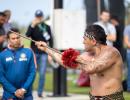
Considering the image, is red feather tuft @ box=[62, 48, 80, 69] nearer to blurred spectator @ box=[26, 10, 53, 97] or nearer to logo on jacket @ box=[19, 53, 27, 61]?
logo on jacket @ box=[19, 53, 27, 61]

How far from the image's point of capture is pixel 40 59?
15.2 m

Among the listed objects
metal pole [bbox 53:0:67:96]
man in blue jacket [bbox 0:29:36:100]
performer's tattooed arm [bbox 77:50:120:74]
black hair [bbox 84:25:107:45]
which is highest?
black hair [bbox 84:25:107:45]

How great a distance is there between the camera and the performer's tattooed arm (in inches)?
315

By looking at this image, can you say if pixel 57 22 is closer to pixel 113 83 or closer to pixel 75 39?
pixel 75 39

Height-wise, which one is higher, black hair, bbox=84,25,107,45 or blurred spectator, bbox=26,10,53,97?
black hair, bbox=84,25,107,45

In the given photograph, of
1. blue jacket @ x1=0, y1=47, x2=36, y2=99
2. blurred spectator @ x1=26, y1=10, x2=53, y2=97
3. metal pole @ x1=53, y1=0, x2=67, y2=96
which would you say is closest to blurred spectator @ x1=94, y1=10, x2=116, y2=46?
metal pole @ x1=53, y1=0, x2=67, y2=96

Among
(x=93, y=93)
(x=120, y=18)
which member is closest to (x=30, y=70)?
(x=93, y=93)

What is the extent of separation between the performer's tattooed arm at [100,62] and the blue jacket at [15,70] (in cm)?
222

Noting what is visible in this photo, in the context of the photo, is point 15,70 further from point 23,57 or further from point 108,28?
point 108,28

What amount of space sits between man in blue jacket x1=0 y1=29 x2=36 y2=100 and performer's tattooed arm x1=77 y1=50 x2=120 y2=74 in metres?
2.22

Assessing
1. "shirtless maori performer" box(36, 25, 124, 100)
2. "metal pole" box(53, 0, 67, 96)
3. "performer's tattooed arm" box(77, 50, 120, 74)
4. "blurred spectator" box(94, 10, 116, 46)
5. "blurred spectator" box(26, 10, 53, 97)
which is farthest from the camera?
"blurred spectator" box(94, 10, 116, 46)

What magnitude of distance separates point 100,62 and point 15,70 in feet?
8.35

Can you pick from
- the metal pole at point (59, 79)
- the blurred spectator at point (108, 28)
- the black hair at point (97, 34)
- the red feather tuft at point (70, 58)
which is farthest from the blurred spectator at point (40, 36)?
the black hair at point (97, 34)

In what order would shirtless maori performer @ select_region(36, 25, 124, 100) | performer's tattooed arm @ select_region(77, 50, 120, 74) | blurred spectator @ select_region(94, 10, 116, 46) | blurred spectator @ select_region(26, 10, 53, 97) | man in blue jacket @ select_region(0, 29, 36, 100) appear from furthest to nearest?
blurred spectator @ select_region(94, 10, 116, 46) < blurred spectator @ select_region(26, 10, 53, 97) < man in blue jacket @ select_region(0, 29, 36, 100) < shirtless maori performer @ select_region(36, 25, 124, 100) < performer's tattooed arm @ select_region(77, 50, 120, 74)
